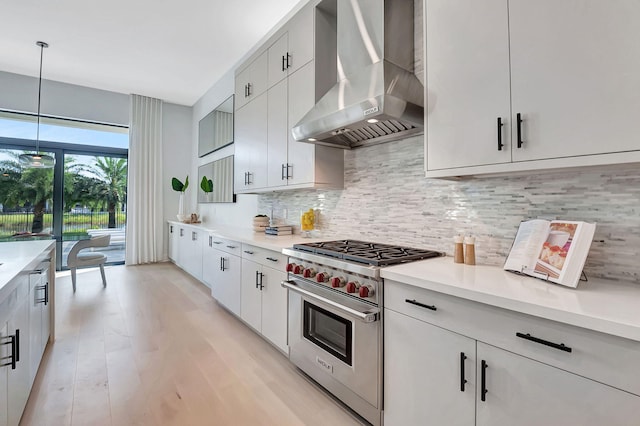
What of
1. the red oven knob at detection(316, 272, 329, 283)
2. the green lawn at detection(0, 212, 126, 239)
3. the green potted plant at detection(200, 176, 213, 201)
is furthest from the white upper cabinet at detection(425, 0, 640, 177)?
the green lawn at detection(0, 212, 126, 239)

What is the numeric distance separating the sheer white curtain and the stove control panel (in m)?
4.72

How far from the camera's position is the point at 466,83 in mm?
1432

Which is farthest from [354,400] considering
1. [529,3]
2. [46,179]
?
[46,179]

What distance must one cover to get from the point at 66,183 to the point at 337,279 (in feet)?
19.1

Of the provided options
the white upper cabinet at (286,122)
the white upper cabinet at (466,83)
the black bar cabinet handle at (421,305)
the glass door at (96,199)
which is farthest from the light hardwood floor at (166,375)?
the glass door at (96,199)

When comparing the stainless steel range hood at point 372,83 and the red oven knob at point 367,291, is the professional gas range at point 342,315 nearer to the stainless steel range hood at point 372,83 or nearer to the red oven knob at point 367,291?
the red oven knob at point 367,291

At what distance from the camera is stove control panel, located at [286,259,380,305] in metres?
1.57

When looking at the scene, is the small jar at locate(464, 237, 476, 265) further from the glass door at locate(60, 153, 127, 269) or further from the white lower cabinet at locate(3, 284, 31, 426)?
the glass door at locate(60, 153, 127, 269)

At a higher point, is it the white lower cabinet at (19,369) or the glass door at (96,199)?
the glass door at (96,199)

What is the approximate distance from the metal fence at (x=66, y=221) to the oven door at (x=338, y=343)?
5150 mm

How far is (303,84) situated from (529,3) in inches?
64.7

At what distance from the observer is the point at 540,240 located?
4.30ft

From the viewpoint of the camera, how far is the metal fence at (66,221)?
4.71 metres

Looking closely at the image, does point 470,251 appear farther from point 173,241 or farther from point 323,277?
point 173,241
